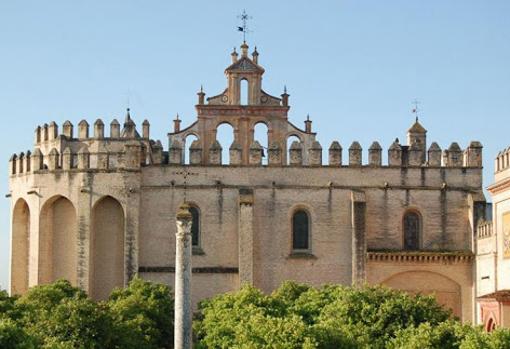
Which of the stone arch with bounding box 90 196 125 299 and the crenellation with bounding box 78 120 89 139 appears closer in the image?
the stone arch with bounding box 90 196 125 299

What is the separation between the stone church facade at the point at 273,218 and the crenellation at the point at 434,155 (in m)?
0.06

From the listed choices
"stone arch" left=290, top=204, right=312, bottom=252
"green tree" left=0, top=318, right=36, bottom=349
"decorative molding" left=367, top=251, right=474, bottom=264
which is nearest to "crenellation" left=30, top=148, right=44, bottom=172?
"stone arch" left=290, top=204, right=312, bottom=252

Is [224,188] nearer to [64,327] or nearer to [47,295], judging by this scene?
[47,295]

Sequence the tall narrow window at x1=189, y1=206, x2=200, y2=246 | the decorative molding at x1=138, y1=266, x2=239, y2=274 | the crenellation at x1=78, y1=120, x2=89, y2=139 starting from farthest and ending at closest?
the crenellation at x1=78, y1=120, x2=89, y2=139 < the tall narrow window at x1=189, y1=206, x2=200, y2=246 < the decorative molding at x1=138, y1=266, x2=239, y2=274

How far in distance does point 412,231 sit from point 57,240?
61.8 feet

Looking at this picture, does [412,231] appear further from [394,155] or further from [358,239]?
[394,155]

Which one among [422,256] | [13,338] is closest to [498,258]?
[422,256]

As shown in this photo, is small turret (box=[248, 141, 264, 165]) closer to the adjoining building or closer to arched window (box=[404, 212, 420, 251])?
arched window (box=[404, 212, 420, 251])

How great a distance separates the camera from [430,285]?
61.0 m

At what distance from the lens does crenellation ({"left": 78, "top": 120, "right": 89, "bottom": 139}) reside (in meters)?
70.8

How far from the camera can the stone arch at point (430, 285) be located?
60.7 m

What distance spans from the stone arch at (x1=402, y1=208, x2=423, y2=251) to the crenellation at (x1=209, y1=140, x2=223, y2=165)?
10222 millimetres

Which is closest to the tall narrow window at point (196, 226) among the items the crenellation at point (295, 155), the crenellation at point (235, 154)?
the crenellation at point (235, 154)

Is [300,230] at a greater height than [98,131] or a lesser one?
lesser
